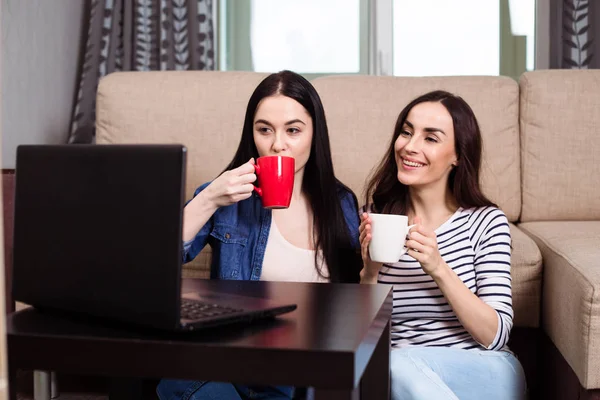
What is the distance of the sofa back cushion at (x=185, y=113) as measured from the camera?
2189mm

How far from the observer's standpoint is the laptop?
28.6 inches

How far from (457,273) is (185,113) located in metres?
1.09

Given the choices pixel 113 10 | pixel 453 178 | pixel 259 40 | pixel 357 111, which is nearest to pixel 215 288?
pixel 453 178

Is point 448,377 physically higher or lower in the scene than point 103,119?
lower

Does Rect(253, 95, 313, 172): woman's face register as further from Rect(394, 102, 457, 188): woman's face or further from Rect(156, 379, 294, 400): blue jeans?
Rect(156, 379, 294, 400): blue jeans

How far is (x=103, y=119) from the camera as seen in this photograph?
7.37 feet

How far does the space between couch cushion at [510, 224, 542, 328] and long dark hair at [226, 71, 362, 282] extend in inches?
17.4

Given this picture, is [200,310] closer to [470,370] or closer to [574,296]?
[470,370]

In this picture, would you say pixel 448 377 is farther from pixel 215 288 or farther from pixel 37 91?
pixel 37 91

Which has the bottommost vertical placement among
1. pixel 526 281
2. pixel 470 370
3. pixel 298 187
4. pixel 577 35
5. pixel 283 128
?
pixel 470 370

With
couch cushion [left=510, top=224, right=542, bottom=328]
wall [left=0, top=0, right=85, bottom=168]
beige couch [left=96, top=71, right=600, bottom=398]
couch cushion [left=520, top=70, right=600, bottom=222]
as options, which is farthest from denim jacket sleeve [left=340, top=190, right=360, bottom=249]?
wall [left=0, top=0, right=85, bottom=168]

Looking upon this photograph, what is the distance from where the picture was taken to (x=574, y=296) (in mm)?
1414

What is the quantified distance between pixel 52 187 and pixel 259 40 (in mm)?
2820

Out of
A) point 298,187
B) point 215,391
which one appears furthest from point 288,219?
point 215,391
